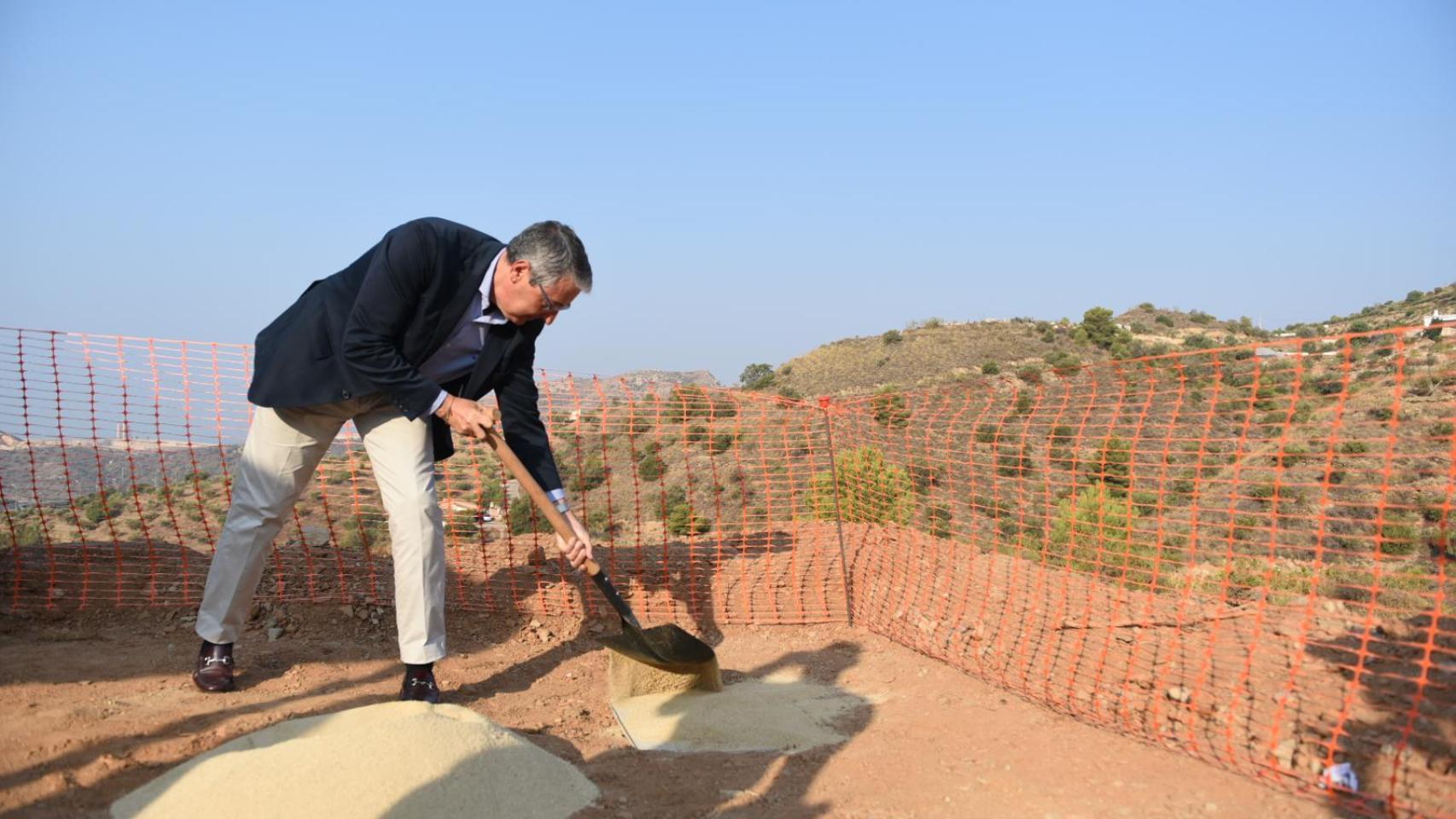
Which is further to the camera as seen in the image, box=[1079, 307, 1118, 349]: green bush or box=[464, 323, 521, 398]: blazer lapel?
box=[1079, 307, 1118, 349]: green bush

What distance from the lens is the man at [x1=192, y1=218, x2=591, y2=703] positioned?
3.36m

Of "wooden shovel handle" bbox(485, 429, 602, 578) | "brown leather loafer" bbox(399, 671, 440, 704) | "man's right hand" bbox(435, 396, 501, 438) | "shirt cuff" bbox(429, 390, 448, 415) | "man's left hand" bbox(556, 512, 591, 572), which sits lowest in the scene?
"brown leather loafer" bbox(399, 671, 440, 704)

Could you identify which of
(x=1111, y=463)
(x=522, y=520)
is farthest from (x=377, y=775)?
(x=522, y=520)

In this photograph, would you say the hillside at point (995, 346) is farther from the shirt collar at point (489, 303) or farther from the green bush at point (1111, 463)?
the shirt collar at point (489, 303)

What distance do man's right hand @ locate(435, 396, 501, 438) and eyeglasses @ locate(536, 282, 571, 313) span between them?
0.41 metres

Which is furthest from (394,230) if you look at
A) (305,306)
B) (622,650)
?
(622,650)

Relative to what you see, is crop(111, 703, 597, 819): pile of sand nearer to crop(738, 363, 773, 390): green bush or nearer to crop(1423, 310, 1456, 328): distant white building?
crop(1423, 310, 1456, 328): distant white building

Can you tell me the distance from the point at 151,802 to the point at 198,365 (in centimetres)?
372

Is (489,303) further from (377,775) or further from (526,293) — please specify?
(377,775)

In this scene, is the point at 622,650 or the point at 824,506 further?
the point at 824,506

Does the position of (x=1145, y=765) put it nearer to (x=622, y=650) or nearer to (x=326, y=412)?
(x=622, y=650)

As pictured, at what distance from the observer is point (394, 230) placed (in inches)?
134

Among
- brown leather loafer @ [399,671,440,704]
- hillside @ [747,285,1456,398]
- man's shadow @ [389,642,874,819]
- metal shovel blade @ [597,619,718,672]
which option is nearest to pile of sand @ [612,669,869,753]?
man's shadow @ [389,642,874,819]

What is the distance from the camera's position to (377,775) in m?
2.57
